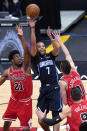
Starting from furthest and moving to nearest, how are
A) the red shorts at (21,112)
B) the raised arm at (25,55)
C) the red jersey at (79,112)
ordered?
the red shorts at (21,112) < the raised arm at (25,55) < the red jersey at (79,112)

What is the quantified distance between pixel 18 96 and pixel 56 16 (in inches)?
385

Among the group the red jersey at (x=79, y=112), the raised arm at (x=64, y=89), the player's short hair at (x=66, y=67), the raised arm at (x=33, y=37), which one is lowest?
the red jersey at (x=79, y=112)

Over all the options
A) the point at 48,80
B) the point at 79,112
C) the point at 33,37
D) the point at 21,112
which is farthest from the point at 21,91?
the point at 79,112

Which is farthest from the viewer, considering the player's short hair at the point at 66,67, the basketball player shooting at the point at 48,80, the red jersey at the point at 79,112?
the basketball player shooting at the point at 48,80

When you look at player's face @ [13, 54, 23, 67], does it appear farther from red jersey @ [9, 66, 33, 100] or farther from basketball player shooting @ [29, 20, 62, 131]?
basketball player shooting @ [29, 20, 62, 131]

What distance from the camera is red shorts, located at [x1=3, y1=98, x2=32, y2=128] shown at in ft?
27.1

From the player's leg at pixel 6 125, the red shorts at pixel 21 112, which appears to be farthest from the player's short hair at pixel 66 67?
the player's leg at pixel 6 125

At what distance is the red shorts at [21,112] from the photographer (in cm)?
826

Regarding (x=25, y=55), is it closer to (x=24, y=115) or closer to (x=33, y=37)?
(x=33, y=37)

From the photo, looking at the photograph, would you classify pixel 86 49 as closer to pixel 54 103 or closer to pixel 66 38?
pixel 66 38

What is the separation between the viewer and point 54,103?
8.53 meters

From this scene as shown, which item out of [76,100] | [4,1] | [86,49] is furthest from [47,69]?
[4,1]

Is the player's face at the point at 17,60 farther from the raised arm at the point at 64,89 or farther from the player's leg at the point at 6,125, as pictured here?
the player's leg at the point at 6,125

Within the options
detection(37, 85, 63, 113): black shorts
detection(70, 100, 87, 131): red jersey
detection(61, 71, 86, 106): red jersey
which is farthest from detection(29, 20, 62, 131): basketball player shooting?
detection(70, 100, 87, 131): red jersey
